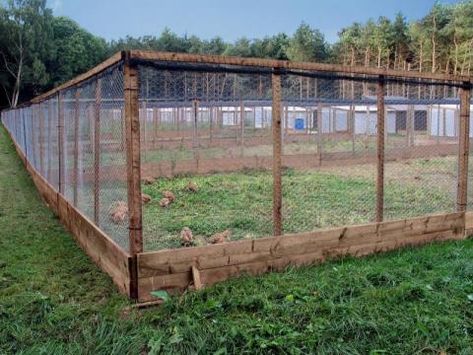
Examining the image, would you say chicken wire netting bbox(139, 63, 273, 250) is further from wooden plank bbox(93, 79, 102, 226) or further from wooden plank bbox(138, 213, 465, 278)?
wooden plank bbox(138, 213, 465, 278)

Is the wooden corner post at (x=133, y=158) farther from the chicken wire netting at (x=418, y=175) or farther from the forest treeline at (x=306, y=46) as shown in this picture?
the forest treeline at (x=306, y=46)

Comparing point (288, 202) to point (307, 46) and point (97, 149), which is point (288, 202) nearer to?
point (97, 149)

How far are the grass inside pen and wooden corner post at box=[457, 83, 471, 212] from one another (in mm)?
1076

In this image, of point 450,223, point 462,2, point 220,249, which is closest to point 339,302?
point 220,249

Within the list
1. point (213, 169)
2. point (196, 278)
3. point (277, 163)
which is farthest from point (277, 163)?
point (213, 169)

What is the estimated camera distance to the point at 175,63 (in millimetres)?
4000

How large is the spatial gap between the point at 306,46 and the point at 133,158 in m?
44.6

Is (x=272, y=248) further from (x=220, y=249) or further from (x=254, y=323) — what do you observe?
(x=254, y=323)

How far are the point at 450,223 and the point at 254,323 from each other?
316cm

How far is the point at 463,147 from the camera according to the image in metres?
5.65

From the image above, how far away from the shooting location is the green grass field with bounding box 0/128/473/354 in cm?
302

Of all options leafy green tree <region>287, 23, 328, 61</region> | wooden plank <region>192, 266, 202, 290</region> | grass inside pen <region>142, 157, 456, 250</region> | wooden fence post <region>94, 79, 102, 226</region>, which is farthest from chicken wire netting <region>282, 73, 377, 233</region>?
leafy green tree <region>287, 23, 328, 61</region>

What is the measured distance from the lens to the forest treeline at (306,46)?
125ft

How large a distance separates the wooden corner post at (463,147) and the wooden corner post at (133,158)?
3630mm
